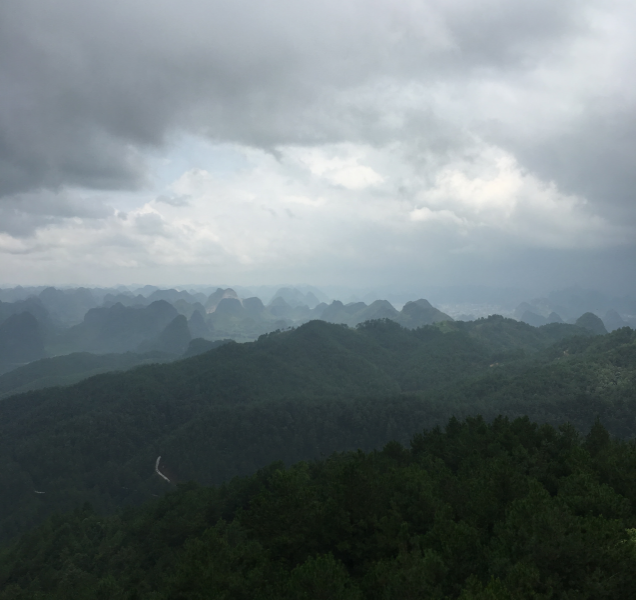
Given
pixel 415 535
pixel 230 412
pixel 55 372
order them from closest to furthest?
pixel 415 535
pixel 230 412
pixel 55 372

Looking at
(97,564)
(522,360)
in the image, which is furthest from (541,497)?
(522,360)

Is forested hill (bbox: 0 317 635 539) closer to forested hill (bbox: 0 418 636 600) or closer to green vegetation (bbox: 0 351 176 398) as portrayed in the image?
forested hill (bbox: 0 418 636 600)

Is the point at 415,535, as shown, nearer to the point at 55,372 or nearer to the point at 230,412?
the point at 230,412

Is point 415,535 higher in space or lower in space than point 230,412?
higher

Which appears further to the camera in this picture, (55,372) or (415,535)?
(55,372)

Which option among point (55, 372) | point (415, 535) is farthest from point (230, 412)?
point (55, 372)

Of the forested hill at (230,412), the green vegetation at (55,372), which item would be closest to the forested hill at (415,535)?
the forested hill at (230,412)

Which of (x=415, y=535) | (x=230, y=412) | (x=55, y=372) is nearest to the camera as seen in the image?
(x=415, y=535)

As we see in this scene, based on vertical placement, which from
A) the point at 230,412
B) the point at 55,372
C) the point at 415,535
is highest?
the point at 415,535
